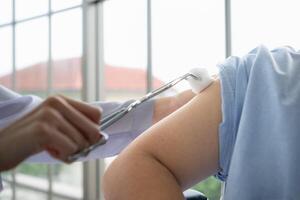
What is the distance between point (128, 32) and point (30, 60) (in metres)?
1.33

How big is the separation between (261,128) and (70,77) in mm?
2405

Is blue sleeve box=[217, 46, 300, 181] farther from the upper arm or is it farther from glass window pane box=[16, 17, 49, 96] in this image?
glass window pane box=[16, 17, 49, 96]

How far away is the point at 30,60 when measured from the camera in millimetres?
3107

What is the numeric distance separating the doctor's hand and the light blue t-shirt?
0.89 feet

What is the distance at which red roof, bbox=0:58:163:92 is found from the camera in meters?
2.10

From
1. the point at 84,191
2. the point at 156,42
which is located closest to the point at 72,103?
the point at 156,42

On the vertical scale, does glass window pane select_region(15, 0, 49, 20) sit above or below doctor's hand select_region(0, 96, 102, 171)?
above

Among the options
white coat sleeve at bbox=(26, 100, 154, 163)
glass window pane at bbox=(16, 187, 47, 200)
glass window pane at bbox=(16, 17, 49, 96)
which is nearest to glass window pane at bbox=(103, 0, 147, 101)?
glass window pane at bbox=(16, 17, 49, 96)

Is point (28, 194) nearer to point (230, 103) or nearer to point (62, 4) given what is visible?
point (62, 4)

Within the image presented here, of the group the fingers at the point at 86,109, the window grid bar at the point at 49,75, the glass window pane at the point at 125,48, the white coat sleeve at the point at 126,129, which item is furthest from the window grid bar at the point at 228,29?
the window grid bar at the point at 49,75

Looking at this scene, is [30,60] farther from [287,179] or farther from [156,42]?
[287,179]

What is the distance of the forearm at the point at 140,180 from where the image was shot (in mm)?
528

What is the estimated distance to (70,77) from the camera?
277cm

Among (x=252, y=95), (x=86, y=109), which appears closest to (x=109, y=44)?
(x=252, y=95)
